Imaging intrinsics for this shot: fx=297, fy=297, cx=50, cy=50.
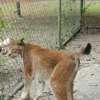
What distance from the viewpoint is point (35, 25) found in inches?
400

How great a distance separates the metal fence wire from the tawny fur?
91 centimetres

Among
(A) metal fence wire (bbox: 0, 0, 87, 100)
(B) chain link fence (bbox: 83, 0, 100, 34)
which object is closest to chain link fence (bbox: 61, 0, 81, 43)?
(A) metal fence wire (bbox: 0, 0, 87, 100)

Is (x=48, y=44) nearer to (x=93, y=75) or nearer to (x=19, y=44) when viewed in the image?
(x=93, y=75)

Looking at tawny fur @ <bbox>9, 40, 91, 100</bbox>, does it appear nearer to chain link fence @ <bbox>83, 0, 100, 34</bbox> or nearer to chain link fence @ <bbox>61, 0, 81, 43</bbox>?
chain link fence @ <bbox>61, 0, 81, 43</bbox>

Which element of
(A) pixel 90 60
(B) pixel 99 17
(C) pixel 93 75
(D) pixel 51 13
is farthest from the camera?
(B) pixel 99 17

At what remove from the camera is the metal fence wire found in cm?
655

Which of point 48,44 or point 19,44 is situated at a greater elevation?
point 19,44

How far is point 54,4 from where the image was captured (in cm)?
1073

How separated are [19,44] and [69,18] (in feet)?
17.7

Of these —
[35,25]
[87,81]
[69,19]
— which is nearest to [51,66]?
[87,81]

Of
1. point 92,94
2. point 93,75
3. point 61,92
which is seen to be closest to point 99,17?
point 93,75

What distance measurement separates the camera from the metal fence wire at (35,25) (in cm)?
655

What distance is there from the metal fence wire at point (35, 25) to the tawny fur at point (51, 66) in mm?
912

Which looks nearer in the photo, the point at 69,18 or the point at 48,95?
the point at 48,95
